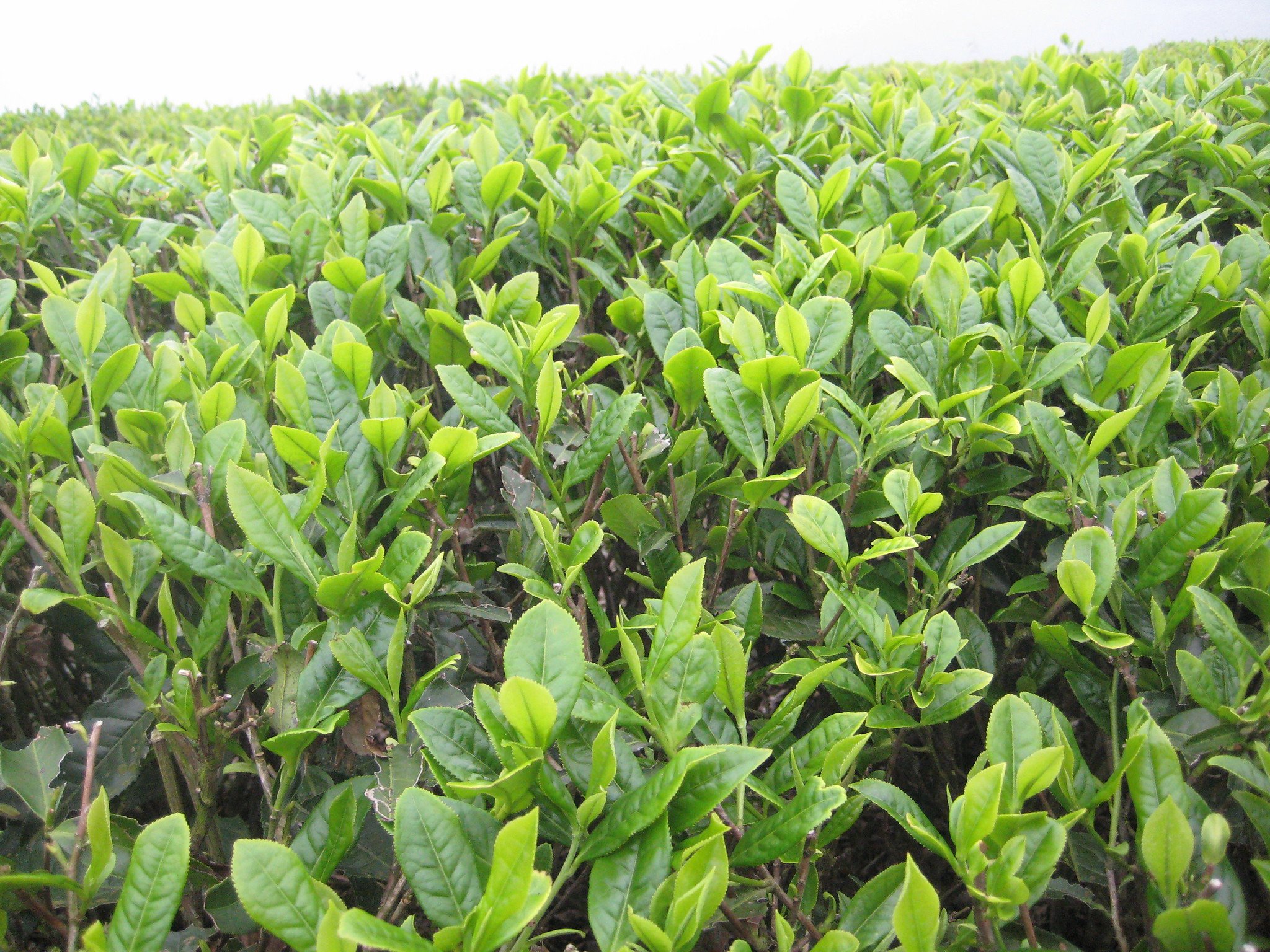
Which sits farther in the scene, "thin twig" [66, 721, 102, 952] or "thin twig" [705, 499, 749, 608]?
"thin twig" [705, 499, 749, 608]

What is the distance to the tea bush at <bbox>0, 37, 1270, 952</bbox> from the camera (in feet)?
3.54

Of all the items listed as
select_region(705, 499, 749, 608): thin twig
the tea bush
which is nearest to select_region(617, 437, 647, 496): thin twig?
the tea bush

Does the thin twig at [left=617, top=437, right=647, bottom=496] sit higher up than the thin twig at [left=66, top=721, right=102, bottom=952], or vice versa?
the thin twig at [left=617, top=437, right=647, bottom=496]

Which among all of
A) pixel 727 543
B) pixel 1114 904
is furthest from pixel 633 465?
pixel 1114 904

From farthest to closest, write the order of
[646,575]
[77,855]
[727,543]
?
[646,575] → [727,543] → [77,855]

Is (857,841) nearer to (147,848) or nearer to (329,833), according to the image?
(329,833)

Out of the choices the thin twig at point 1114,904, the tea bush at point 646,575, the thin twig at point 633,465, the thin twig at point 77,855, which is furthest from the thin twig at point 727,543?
A: the thin twig at point 77,855

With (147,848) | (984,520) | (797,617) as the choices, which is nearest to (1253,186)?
(984,520)

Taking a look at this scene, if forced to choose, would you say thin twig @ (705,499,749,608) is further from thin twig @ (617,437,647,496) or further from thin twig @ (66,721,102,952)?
thin twig @ (66,721,102,952)

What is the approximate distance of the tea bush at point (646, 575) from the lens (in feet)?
3.54

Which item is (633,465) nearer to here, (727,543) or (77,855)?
(727,543)

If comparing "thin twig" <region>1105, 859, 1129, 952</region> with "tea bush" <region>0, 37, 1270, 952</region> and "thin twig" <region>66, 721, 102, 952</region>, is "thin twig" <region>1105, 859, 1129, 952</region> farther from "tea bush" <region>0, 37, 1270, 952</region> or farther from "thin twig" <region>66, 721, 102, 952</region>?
"thin twig" <region>66, 721, 102, 952</region>

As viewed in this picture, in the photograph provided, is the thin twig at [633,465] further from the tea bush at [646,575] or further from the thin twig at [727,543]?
the thin twig at [727,543]

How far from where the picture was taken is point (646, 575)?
1.79 meters
